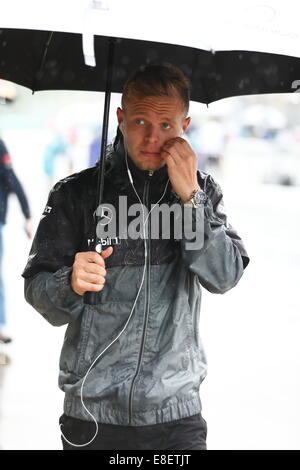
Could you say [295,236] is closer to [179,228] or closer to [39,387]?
[39,387]

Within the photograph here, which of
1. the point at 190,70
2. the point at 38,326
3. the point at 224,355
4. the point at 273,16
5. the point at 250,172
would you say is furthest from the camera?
the point at 250,172

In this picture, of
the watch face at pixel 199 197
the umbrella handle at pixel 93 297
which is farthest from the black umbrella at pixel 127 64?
the umbrella handle at pixel 93 297

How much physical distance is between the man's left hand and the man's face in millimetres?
98

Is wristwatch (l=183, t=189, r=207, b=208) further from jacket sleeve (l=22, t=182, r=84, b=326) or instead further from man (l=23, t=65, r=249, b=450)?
jacket sleeve (l=22, t=182, r=84, b=326)

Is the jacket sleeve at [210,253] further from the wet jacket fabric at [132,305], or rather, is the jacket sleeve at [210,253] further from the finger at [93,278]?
the finger at [93,278]

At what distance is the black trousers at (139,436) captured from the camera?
3084mm

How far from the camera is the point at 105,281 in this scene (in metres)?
3.16

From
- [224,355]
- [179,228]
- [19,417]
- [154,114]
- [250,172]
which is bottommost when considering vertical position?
[19,417]

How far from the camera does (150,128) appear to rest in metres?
3.24

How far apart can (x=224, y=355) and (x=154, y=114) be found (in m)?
→ 4.59

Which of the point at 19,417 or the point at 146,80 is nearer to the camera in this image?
the point at 146,80

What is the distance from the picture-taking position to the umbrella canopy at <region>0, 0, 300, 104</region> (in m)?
2.75

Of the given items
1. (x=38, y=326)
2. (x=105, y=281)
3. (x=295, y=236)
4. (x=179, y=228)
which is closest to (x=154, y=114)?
(x=179, y=228)

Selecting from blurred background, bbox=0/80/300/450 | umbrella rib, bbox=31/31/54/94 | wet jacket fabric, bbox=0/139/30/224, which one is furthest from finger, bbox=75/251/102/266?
wet jacket fabric, bbox=0/139/30/224
